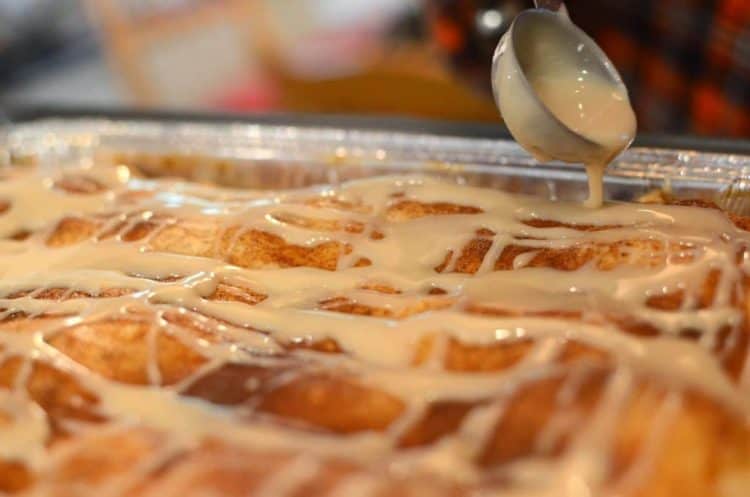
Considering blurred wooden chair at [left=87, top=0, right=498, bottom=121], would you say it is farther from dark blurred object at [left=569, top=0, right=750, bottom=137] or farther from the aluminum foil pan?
the aluminum foil pan

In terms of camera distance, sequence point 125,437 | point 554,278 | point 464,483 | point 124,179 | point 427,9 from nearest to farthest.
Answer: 1. point 464,483
2. point 125,437
3. point 554,278
4. point 124,179
5. point 427,9

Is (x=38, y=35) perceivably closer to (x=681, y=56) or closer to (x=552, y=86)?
(x=681, y=56)

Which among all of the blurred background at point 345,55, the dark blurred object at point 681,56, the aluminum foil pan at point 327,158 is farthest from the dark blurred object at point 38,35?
the dark blurred object at point 681,56

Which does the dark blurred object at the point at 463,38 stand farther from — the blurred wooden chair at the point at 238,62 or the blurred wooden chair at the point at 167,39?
the blurred wooden chair at the point at 167,39

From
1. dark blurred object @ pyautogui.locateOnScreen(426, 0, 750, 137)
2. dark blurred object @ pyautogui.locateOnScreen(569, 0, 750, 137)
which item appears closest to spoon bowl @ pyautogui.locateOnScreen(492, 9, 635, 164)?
dark blurred object @ pyautogui.locateOnScreen(426, 0, 750, 137)

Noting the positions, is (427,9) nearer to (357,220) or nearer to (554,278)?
(357,220)

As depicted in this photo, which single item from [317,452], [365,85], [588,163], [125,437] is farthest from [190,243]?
[365,85]

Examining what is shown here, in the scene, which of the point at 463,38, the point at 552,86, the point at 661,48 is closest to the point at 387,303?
the point at 552,86
